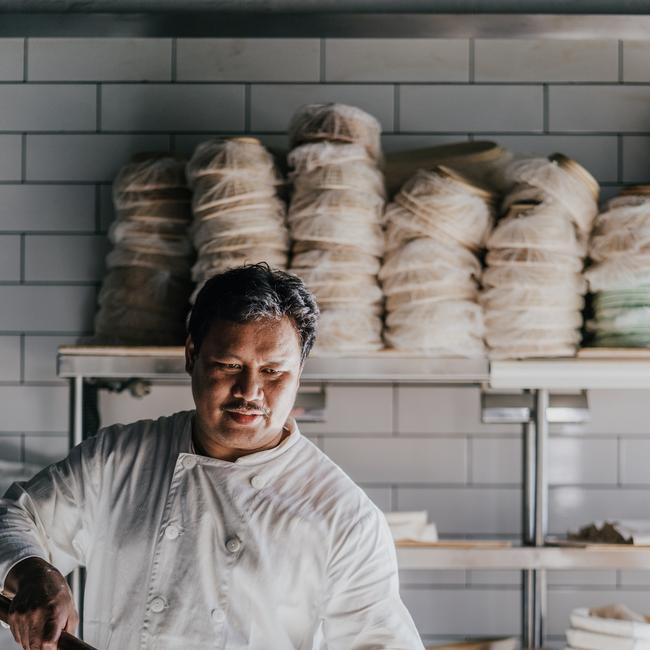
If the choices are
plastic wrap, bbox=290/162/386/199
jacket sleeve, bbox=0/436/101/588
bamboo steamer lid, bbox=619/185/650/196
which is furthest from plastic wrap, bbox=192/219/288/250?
bamboo steamer lid, bbox=619/185/650/196

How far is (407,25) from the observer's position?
8.11 ft

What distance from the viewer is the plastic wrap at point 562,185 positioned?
6.66ft

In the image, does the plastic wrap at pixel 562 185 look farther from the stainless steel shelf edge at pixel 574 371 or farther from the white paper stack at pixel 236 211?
the white paper stack at pixel 236 211

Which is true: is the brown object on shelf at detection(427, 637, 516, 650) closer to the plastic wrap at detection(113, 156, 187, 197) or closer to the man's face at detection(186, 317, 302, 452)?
the man's face at detection(186, 317, 302, 452)

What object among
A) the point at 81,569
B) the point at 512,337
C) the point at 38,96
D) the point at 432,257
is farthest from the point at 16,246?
the point at 512,337

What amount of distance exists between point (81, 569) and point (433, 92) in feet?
5.12

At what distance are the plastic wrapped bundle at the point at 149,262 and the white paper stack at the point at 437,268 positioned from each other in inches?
20.3

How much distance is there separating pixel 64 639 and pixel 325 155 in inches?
48.6

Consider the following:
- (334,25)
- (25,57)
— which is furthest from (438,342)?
(25,57)

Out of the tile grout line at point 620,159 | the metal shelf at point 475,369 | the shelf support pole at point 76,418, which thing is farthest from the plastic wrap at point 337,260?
the tile grout line at point 620,159

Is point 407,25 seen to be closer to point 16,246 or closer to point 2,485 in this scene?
point 16,246

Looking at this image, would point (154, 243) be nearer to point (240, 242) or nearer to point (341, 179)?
point (240, 242)

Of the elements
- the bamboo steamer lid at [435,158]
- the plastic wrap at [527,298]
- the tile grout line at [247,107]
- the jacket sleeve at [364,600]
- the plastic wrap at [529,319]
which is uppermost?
the tile grout line at [247,107]

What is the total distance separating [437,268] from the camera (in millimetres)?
2016
